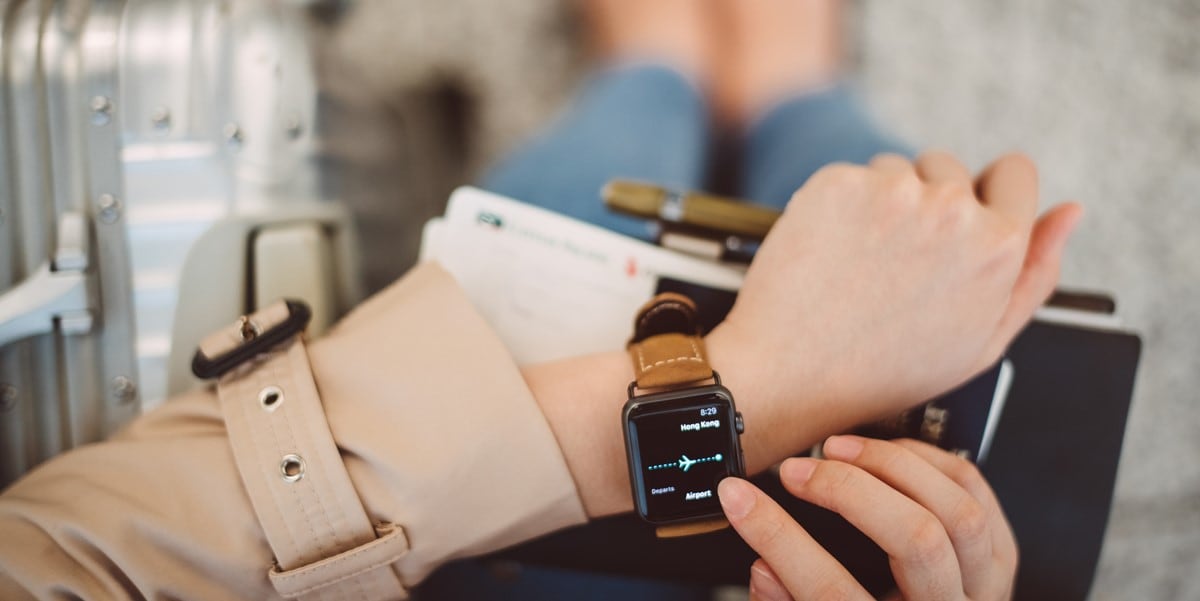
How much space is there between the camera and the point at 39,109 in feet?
1.74

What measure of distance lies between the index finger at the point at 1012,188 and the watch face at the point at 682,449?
242 mm

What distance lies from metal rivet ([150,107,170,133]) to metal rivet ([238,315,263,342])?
19 centimetres

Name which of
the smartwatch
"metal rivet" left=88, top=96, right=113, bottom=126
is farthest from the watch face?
"metal rivet" left=88, top=96, right=113, bottom=126

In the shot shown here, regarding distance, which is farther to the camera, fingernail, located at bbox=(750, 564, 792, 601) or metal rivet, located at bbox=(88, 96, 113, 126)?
metal rivet, located at bbox=(88, 96, 113, 126)

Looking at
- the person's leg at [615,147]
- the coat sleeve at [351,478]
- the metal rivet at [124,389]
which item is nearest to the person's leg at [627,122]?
the person's leg at [615,147]

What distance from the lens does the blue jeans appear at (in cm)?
68

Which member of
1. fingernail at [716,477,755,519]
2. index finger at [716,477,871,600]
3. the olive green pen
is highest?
the olive green pen

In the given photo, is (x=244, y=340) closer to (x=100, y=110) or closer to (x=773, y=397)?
(x=100, y=110)

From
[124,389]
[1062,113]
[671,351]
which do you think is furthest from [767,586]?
[1062,113]

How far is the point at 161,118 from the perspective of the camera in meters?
0.55

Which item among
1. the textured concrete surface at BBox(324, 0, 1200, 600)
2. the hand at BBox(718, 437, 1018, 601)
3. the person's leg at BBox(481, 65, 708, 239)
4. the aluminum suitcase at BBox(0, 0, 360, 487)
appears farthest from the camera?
the textured concrete surface at BBox(324, 0, 1200, 600)

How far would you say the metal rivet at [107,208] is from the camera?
1.78ft

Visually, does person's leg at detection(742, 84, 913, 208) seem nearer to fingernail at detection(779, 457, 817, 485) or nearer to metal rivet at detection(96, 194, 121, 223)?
fingernail at detection(779, 457, 817, 485)

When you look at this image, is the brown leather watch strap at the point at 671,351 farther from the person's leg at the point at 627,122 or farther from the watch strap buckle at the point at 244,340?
the watch strap buckle at the point at 244,340
